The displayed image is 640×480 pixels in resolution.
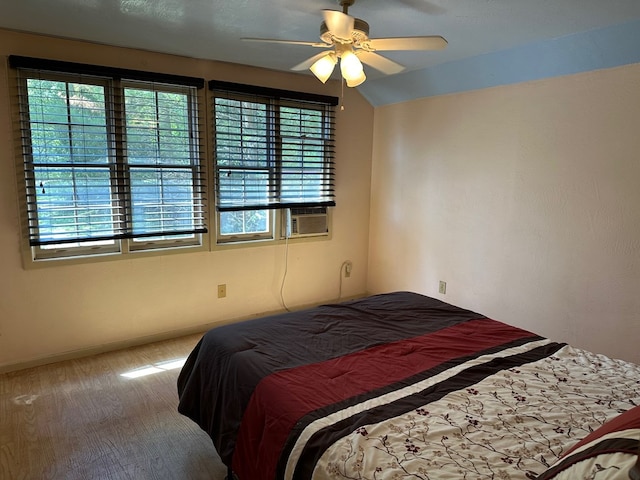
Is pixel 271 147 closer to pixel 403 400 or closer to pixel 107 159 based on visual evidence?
pixel 107 159

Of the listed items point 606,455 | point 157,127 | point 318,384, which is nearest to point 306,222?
point 157,127

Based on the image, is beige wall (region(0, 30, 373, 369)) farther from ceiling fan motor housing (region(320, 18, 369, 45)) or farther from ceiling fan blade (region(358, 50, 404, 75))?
ceiling fan motor housing (region(320, 18, 369, 45))

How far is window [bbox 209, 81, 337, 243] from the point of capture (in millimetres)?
3531

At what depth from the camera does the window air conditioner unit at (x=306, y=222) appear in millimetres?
3961

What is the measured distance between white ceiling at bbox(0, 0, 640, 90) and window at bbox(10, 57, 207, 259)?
0.96 ft

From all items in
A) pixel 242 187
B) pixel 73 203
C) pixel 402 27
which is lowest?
pixel 73 203

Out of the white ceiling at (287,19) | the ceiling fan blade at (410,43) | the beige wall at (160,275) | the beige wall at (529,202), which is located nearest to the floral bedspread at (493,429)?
the beige wall at (529,202)

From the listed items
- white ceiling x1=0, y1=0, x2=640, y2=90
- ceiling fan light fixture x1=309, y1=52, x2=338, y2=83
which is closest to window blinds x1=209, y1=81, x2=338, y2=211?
white ceiling x1=0, y1=0, x2=640, y2=90

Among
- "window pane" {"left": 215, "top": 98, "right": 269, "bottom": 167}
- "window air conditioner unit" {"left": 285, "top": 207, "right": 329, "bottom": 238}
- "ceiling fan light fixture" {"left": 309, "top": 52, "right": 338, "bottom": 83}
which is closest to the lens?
"ceiling fan light fixture" {"left": 309, "top": 52, "right": 338, "bottom": 83}

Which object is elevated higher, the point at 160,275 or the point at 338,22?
the point at 338,22

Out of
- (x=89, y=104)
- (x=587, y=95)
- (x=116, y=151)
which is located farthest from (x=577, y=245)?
(x=89, y=104)

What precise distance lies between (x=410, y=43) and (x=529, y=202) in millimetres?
1770

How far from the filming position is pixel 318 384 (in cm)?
161

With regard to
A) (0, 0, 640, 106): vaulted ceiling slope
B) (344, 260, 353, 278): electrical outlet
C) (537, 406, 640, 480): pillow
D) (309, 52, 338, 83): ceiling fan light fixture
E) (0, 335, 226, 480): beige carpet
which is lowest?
(0, 335, 226, 480): beige carpet
